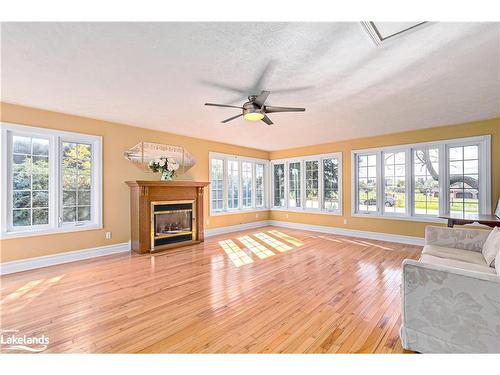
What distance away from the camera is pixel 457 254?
8.45ft

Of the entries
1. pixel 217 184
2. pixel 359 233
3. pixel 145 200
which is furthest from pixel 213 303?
pixel 359 233

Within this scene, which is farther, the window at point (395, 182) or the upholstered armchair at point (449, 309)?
the window at point (395, 182)

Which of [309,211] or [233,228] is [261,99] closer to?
[233,228]

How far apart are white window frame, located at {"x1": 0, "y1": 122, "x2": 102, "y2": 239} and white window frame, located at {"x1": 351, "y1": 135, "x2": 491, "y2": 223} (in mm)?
5773

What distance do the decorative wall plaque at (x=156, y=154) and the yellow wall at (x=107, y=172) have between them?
0.31 feet

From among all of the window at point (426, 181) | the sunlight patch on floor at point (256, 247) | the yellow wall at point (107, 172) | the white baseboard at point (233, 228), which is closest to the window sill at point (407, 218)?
the window at point (426, 181)

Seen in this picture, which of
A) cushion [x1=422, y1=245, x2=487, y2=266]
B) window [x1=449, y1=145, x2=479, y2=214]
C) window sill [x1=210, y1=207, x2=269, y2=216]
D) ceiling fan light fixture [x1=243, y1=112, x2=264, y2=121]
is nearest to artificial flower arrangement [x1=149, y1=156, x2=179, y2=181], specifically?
window sill [x1=210, y1=207, x2=269, y2=216]

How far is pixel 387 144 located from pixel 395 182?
2.99ft

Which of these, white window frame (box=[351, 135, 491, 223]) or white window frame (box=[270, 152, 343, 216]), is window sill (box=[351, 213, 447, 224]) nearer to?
white window frame (box=[351, 135, 491, 223])

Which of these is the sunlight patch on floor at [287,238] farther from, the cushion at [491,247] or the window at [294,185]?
the cushion at [491,247]

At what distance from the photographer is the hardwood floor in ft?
6.08

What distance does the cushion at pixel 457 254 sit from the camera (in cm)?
239
